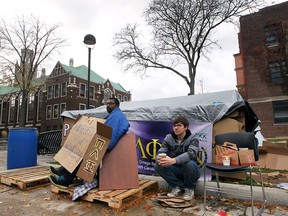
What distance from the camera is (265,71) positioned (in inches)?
727

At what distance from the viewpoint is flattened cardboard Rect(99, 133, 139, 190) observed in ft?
11.0

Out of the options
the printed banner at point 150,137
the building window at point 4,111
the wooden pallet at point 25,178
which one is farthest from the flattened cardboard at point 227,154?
the building window at point 4,111

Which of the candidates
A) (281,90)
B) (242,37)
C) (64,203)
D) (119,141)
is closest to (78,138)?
(119,141)

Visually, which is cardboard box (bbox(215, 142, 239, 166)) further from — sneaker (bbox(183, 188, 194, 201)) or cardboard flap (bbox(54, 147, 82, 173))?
cardboard flap (bbox(54, 147, 82, 173))

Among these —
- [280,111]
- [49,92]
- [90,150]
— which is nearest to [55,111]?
[49,92]

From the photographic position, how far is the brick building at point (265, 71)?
17.8 m

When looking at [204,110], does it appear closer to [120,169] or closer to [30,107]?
[120,169]

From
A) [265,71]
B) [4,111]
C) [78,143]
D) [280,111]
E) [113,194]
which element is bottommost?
[113,194]

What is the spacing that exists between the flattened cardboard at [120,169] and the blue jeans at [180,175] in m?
0.45

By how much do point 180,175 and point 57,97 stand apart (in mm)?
35046

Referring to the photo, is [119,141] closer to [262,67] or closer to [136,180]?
[136,180]

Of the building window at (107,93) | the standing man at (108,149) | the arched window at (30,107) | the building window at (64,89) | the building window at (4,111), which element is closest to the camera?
the standing man at (108,149)

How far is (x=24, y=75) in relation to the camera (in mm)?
24531

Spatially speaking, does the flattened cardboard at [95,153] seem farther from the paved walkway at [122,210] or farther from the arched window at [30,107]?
the arched window at [30,107]
